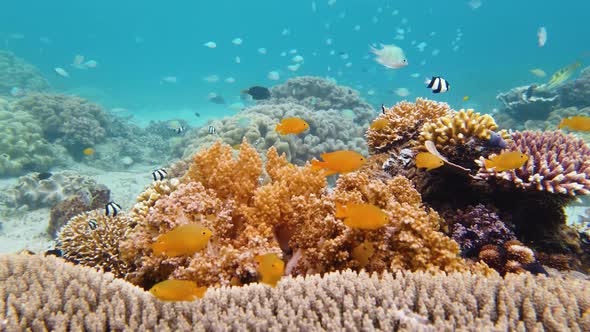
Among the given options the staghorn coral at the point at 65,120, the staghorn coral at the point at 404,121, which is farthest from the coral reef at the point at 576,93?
the staghorn coral at the point at 65,120

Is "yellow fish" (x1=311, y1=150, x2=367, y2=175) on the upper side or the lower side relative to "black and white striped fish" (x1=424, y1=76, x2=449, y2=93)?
lower

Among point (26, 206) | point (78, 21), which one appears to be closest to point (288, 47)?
point (78, 21)

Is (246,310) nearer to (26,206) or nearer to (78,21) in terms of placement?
(26,206)

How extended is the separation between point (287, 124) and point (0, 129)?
49.9ft

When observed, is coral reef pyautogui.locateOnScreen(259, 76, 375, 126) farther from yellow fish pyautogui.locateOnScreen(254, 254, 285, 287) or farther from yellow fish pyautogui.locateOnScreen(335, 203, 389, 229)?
yellow fish pyautogui.locateOnScreen(254, 254, 285, 287)

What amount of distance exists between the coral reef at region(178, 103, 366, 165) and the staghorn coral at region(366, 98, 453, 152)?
5322 mm

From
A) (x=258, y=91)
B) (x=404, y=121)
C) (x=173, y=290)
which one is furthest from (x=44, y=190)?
(x=404, y=121)

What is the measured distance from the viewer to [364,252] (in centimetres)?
309

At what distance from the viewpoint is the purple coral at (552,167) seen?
11.8ft

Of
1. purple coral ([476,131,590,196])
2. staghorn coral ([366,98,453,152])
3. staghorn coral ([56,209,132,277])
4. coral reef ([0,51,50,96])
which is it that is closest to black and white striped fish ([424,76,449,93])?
staghorn coral ([366,98,453,152])

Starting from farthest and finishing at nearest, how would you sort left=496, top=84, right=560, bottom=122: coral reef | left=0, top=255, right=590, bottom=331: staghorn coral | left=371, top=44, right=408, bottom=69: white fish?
left=496, top=84, right=560, bottom=122: coral reef
left=371, top=44, right=408, bottom=69: white fish
left=0, top=255, right=590, bottom=331: staghorn coral

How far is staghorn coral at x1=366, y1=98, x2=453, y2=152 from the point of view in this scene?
17.2 ft

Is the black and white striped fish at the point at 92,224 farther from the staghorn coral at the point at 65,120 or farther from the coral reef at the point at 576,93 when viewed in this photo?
the coral reef at the point at 576,93

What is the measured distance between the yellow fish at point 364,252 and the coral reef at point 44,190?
33.0ft
